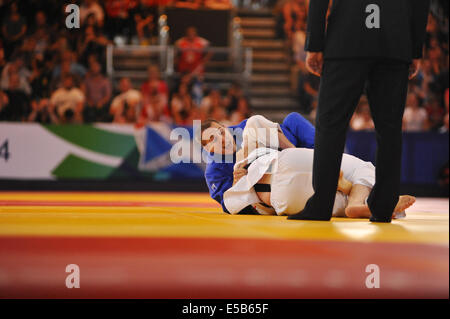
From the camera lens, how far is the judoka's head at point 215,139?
373 centimetres

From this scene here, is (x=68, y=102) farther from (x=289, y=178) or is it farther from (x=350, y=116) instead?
(x=350, y=116)

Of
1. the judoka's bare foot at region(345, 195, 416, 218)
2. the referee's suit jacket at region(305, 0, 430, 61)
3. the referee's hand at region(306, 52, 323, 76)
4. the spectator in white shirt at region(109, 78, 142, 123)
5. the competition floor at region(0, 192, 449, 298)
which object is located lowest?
the judoka's bare foot at region(345, 195, 416, 218)

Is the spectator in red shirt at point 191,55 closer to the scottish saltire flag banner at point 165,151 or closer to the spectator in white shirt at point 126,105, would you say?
the spectator in white shirt at point 126,105

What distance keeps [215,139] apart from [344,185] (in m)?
0.91

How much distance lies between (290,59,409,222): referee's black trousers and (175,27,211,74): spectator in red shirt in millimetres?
7882

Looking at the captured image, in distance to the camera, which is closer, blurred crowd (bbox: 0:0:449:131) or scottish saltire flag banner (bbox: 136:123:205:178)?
scottish saltire flag banner (bbox: 136:123:205:178)

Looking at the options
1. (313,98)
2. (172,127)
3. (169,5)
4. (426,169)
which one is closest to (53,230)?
(172,127)

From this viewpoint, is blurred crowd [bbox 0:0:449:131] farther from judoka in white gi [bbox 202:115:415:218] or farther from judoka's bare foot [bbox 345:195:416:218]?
judoka's bare foot [bbox 345:195:416:218]

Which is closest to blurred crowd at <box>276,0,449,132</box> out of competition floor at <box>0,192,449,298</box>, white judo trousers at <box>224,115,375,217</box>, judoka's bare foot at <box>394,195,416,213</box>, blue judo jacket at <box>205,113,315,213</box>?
blue judo jacket at <box>205,113,315,213</box>

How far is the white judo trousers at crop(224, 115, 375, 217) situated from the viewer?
124 inches

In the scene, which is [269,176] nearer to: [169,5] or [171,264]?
[171,264]

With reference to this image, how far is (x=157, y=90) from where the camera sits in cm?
941

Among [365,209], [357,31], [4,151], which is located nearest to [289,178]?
[365,209]

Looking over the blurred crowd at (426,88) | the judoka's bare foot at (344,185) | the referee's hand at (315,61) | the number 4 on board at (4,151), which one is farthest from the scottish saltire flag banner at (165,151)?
the referee's hand at (315,61)
